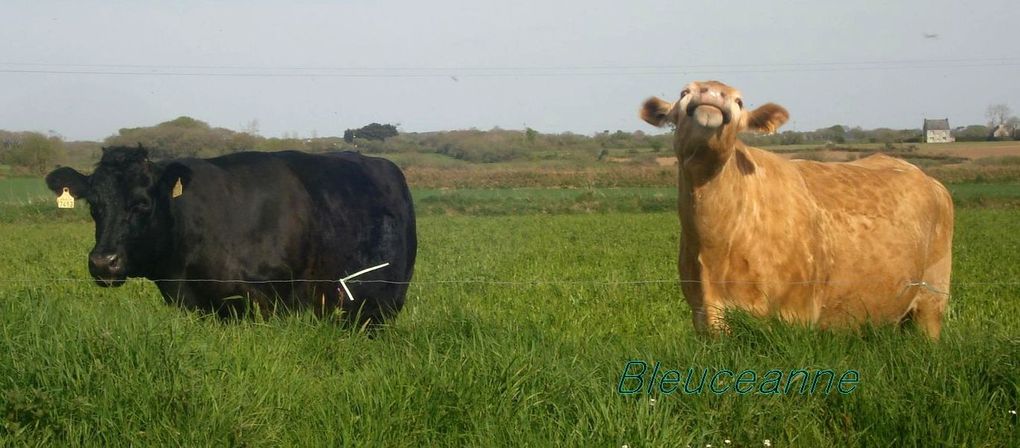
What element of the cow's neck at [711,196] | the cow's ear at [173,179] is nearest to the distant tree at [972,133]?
the cow's neck at [711,196]

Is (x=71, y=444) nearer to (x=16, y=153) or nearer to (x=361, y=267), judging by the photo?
(x=361, y=267)

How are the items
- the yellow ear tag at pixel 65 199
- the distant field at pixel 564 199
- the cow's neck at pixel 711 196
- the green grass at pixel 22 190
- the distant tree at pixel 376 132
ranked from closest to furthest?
the cow's neck at pixel 711 196, the yellow ear tag at pixel 65 199, the distant tree at pixel 376 132, the green grass at pixel 22 190, the distant field at pixel 564 199

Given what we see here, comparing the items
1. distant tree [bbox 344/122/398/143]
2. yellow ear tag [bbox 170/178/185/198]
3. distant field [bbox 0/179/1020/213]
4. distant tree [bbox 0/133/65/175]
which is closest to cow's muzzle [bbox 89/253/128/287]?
yellow ear tag [bbox 170/178/185/198]

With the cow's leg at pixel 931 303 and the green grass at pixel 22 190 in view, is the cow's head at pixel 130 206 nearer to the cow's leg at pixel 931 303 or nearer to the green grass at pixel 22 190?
the cow's leg at pixel 931 303

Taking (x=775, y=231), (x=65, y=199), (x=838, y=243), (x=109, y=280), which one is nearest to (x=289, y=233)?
(x=109, y=280)

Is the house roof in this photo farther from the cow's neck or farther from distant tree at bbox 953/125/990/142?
the cow's neck

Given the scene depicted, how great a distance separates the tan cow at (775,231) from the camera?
17.8 feet

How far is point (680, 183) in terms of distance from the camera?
19.0 feet

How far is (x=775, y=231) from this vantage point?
5.62 metres

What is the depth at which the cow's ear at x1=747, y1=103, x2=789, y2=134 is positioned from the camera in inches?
222

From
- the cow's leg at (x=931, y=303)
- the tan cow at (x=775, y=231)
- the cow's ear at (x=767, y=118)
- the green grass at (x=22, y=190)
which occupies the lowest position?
the green grass at (x=22, y=190)

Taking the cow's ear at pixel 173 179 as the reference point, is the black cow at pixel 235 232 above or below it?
below

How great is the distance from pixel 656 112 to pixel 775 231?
968 mm

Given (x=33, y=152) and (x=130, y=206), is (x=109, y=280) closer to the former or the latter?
(x=130, y=206)
